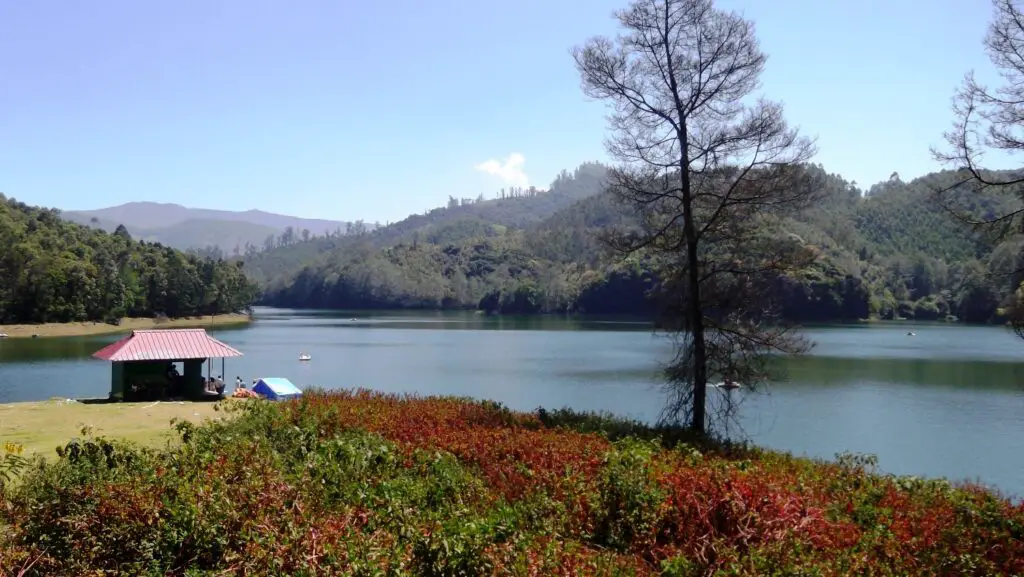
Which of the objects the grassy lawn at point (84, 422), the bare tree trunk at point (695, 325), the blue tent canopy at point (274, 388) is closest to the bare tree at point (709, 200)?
the bare tree trunk at point (695, 325)

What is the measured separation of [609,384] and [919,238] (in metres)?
141

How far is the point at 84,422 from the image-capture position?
1420 centimetres

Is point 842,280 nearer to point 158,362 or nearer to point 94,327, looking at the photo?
point 94,327

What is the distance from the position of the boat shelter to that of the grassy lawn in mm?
4601

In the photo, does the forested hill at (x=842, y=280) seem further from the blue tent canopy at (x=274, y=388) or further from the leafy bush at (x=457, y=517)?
the leafy bush at (x=457, y=517)

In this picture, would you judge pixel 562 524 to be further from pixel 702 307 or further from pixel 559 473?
pixel 702 307

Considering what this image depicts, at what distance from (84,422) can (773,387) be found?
3467cm

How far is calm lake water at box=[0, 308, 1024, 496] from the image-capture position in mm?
28312

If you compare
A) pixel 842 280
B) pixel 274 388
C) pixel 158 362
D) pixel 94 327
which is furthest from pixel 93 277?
pixel 842 280

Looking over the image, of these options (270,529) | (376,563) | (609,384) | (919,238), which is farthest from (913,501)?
(919,238)

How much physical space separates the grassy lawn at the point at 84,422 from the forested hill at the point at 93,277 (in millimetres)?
79986

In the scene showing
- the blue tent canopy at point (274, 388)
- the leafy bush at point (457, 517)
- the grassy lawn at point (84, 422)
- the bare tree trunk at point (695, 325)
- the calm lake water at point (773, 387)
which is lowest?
the calm lake water at point (773, 387)

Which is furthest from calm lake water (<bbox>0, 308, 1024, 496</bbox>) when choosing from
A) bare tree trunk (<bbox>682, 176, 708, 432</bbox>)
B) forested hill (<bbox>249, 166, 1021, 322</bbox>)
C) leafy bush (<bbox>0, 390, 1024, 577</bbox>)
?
forested hill (<bbox>249, 166, 1021, 322</bbox>)

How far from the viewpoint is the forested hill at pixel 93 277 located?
86.4 meters
